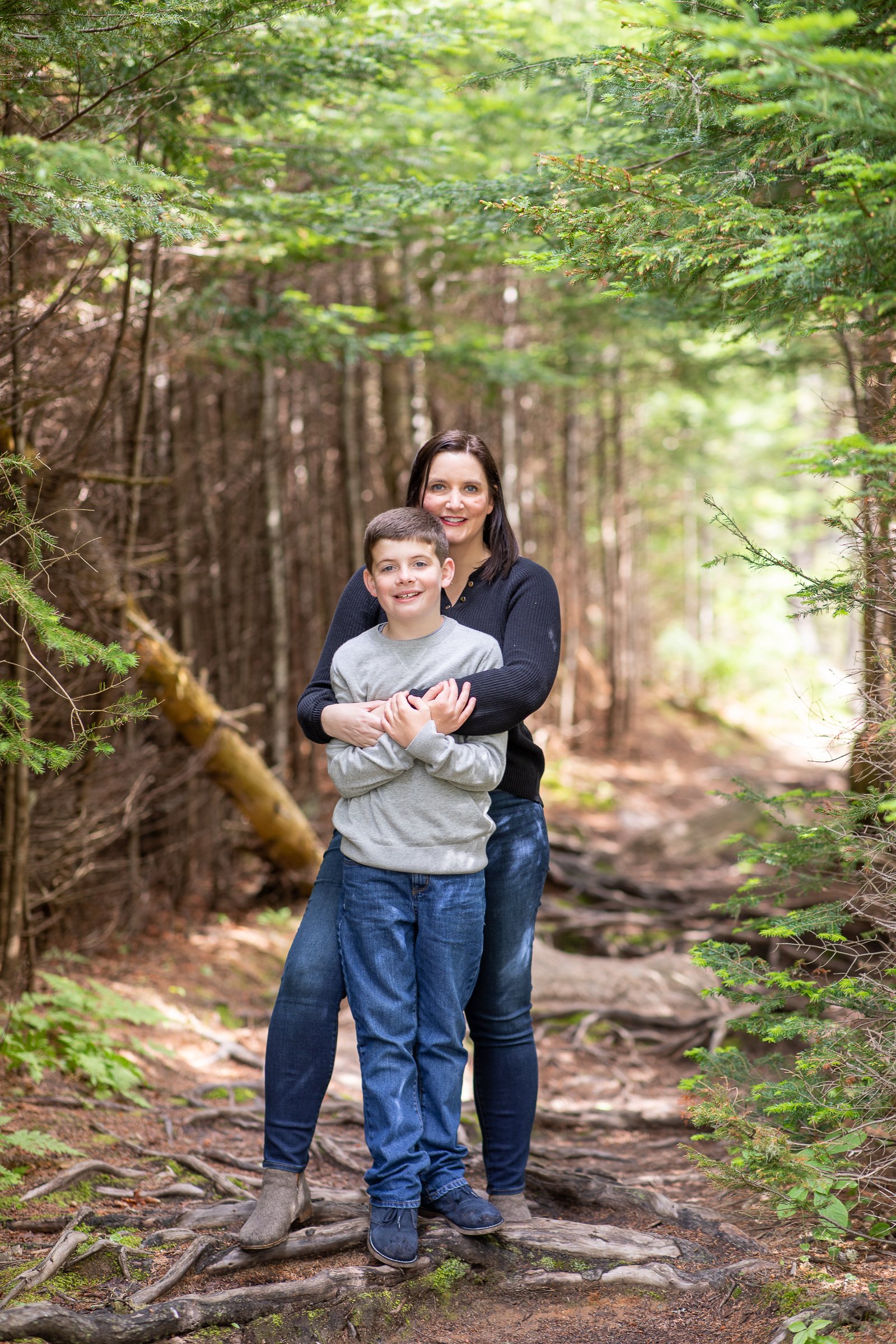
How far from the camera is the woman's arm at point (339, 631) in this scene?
3127 millimetres

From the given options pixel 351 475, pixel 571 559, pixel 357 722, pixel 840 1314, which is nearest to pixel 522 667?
pixel 357 722

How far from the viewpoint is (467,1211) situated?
2961 mm

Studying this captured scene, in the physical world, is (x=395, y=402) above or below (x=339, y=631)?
above

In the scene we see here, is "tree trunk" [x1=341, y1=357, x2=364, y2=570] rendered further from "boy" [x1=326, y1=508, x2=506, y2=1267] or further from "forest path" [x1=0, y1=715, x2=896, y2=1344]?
"boy" [x1=326, y1=508, x2=506, y2=1267]

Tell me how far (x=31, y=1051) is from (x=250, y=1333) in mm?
2139

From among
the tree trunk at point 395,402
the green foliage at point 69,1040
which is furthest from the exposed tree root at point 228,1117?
the tree trunk at point 395,402

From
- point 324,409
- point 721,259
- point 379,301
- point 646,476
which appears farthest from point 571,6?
point 721,259

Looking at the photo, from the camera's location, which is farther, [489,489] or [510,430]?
[510,430]

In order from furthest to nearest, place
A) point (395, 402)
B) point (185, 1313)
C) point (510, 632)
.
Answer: point (395, 402)
point (510, 632)
point (185, 1313)

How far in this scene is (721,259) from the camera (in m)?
2.66

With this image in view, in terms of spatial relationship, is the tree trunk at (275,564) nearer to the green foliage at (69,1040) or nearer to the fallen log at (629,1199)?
the green foliage at (69,1040)

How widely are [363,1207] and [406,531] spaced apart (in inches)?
84.2

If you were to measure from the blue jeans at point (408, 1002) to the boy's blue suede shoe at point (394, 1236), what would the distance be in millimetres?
34

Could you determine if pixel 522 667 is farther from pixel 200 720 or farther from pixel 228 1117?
pixel 200 720
